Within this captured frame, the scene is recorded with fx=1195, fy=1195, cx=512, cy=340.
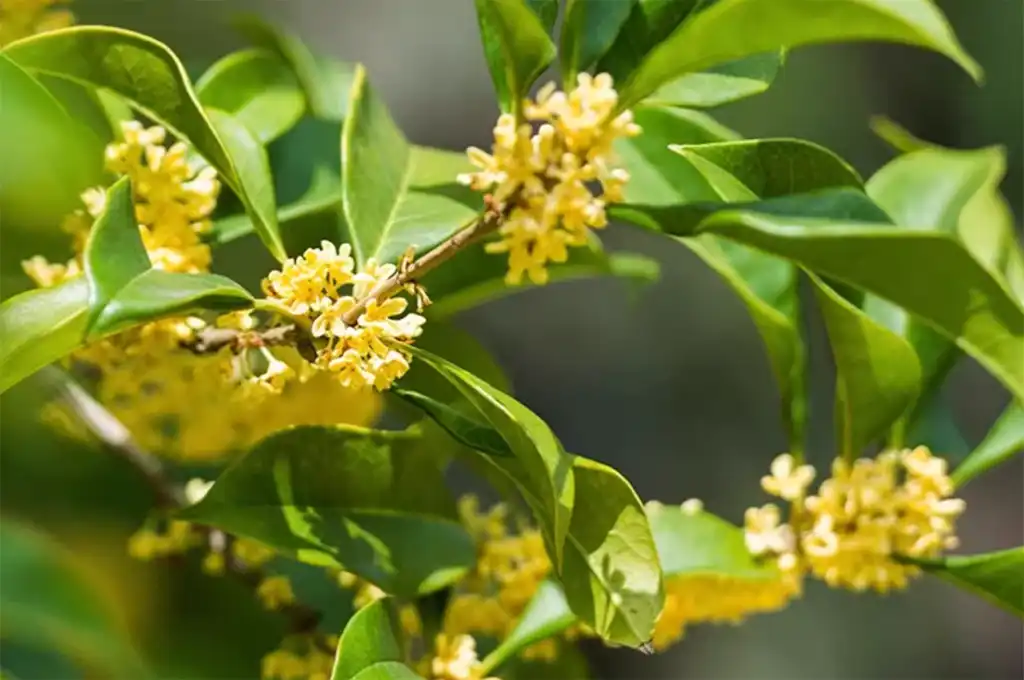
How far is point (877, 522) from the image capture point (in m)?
0.68

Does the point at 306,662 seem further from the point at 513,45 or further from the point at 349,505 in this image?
the point at 513,45

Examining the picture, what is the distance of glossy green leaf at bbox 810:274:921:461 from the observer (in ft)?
2.02

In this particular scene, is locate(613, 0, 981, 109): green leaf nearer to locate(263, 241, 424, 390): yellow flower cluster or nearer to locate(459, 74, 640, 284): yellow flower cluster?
locate(459, 74, 640, 284): yellow flower cluster

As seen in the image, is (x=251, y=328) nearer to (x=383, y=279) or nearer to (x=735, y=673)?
(x=383, y=279)

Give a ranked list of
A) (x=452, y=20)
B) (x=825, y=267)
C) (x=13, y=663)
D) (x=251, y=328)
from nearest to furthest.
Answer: (x=825, y=267) → (x=251, y=328) → (x=13, y=663) → (x=452, y=20)

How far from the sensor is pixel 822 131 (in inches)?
86.5

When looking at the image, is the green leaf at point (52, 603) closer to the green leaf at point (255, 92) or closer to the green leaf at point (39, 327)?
the green leaf at point (39, 327)

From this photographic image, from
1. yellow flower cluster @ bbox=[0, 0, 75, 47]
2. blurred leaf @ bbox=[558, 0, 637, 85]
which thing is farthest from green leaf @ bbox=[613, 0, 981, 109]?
yellow flower cluster @ bbox=[0, 0, 75, 47]

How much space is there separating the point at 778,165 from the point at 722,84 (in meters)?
0.06

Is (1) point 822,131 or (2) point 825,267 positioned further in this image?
(1) point 822,131

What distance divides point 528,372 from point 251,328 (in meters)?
1.70

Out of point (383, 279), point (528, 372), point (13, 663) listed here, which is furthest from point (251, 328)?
point (528, 372)

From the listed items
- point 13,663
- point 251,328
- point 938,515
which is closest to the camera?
point 251,328

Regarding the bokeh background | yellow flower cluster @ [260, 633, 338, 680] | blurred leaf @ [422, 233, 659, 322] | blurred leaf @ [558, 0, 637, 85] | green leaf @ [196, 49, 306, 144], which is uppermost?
blurred leaf @ [558, 0, 637, 85]
